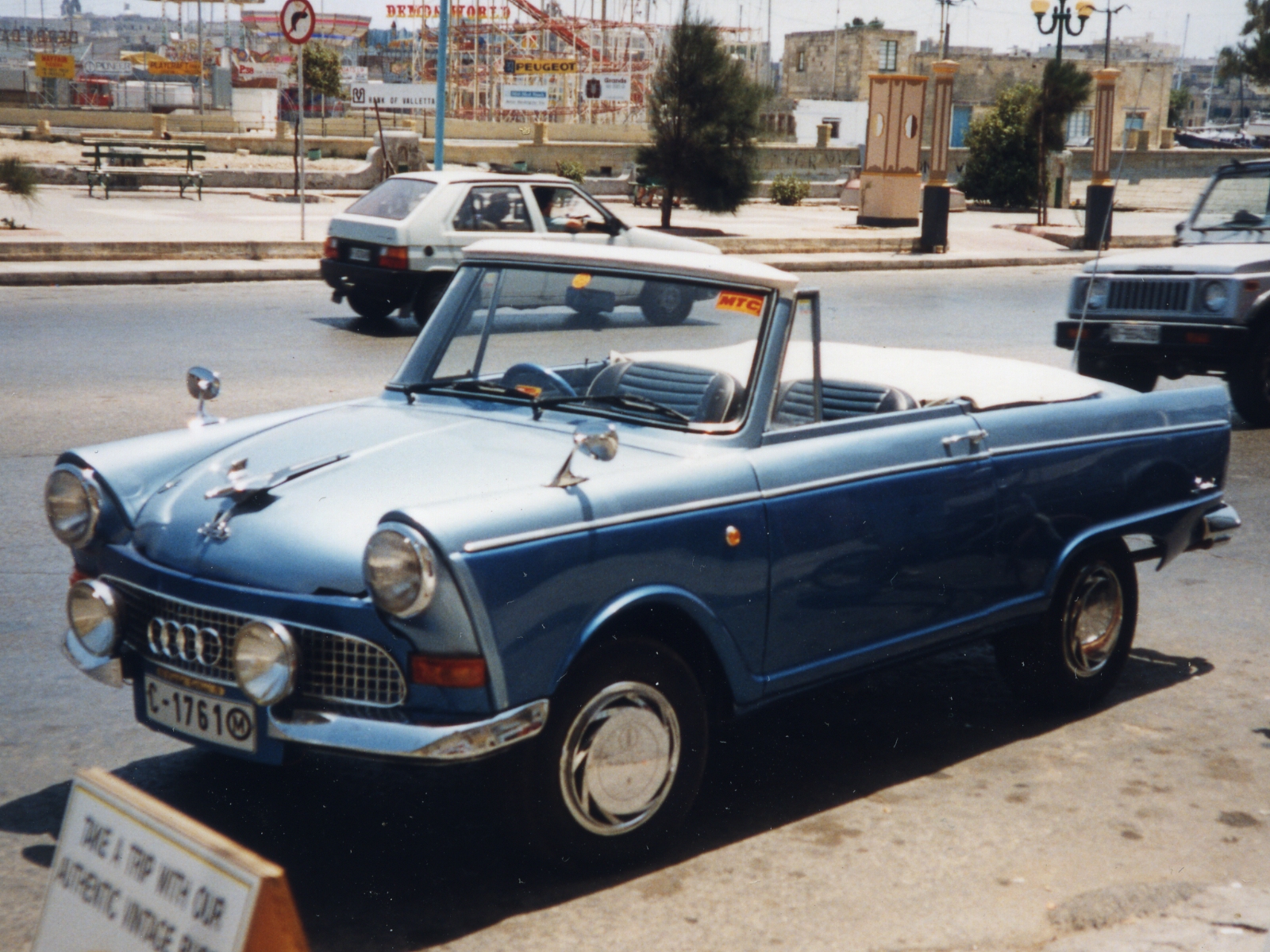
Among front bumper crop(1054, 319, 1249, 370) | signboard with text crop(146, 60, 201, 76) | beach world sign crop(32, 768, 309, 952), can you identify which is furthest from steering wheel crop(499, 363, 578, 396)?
signboard with text crop(146, 60, 201, 76)

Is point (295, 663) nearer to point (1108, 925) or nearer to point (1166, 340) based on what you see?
point (1108, 925)

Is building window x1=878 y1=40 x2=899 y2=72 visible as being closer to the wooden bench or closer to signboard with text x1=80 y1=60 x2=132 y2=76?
signboard with text x1=80 y1=60 x2=132 y2=76

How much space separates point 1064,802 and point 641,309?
189cm

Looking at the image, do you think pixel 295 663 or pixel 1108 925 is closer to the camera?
pixel 295 663

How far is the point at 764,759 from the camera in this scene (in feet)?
15.1

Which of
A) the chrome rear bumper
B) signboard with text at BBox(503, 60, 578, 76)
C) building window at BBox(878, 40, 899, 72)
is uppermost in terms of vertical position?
building window at BBox(878, 40, 899, 72)

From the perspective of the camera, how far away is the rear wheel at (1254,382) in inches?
410

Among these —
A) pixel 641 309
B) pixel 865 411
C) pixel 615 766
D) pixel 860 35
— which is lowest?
pixel 615 766

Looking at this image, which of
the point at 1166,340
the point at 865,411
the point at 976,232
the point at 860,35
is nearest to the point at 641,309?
the point at 865,411

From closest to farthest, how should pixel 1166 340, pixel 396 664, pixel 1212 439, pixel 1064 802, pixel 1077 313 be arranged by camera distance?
pixel 396 664 → pixel 1064 802 → pixel 1212 439 → pixel 1166 340 → pixel 1077 313

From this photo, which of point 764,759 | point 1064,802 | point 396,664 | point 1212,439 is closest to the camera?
point 396,664

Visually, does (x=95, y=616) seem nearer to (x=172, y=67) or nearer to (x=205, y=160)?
(x=205, y=160)

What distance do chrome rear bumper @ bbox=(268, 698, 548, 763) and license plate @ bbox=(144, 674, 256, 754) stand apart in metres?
0.09

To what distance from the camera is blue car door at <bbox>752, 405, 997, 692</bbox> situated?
13.1ft
